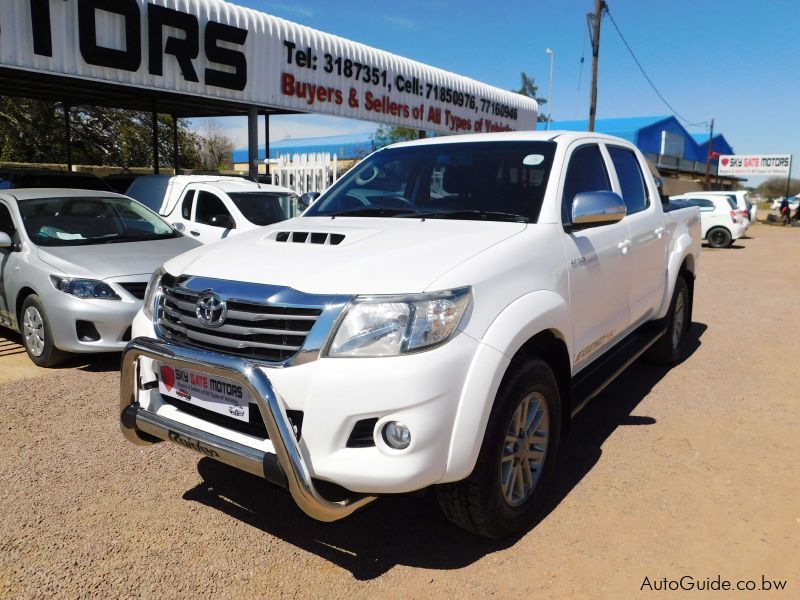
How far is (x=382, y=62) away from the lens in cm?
1495

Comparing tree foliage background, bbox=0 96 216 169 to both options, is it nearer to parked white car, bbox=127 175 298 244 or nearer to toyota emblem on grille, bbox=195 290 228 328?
parked white car, bbox=127 175 298 244

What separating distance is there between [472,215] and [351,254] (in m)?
0.91

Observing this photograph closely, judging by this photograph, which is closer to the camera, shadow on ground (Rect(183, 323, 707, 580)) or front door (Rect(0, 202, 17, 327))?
shadow on ground (Rect(183, 323, 707, 580))

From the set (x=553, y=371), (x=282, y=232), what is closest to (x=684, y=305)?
(x=553, y=371)

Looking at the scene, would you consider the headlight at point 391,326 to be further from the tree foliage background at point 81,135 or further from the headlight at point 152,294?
the tree foliage background at point 81,135

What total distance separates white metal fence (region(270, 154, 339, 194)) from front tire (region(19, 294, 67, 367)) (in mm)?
11151

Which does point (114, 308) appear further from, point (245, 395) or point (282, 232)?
point (245, 395)

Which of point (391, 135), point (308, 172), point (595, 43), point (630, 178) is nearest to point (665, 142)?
point (391, 135)

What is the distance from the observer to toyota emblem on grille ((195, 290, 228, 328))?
2692mm

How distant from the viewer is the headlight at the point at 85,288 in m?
5.44

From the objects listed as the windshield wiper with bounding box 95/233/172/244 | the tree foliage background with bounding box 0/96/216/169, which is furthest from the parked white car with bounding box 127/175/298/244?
the tree foliage background with bounding box 0/96/216/169

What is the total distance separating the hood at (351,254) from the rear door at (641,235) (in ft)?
5.13

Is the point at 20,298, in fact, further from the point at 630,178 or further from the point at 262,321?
the point at 630,178

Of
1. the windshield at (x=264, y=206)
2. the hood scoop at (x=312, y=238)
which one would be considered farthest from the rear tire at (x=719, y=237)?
the hood scoop at (x=312, y=238)
